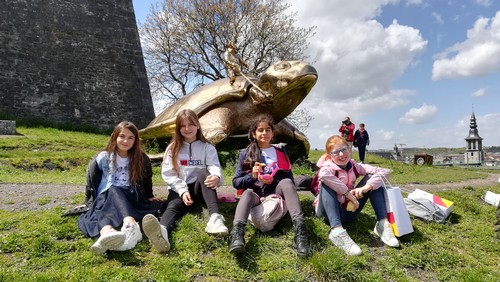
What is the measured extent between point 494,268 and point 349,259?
149 cm

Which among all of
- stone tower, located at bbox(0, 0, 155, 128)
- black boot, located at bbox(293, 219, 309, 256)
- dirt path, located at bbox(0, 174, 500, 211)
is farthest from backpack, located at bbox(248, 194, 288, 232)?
stone tower, located at bbox(0, 0, 155, 128)

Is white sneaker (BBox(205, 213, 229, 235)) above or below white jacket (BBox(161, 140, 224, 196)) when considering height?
below

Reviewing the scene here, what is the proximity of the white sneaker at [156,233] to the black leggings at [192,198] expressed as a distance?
37 centimetres

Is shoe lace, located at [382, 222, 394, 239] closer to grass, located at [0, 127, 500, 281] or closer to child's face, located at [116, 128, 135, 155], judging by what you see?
grass, located at [0, 127, 500, 281]

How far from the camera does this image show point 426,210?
475 centimetres

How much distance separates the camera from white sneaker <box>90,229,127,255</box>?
10.6ft

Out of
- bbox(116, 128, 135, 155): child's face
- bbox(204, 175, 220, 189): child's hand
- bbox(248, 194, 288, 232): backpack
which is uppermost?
bbox(116, 128, 135, 155): child's face

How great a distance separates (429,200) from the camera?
486 cm

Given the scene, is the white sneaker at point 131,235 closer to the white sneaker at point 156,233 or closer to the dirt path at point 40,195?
the white sneaker at point 156,233

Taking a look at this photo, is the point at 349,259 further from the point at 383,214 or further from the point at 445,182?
the point at 445,182

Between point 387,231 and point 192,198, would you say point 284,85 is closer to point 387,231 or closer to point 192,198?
point 192,198

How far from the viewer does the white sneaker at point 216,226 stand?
11.7 ft

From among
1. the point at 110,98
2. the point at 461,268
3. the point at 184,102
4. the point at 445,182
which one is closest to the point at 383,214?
the point at 461,268

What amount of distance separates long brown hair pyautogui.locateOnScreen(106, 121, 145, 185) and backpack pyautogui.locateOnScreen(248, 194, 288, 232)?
4.05 feet
